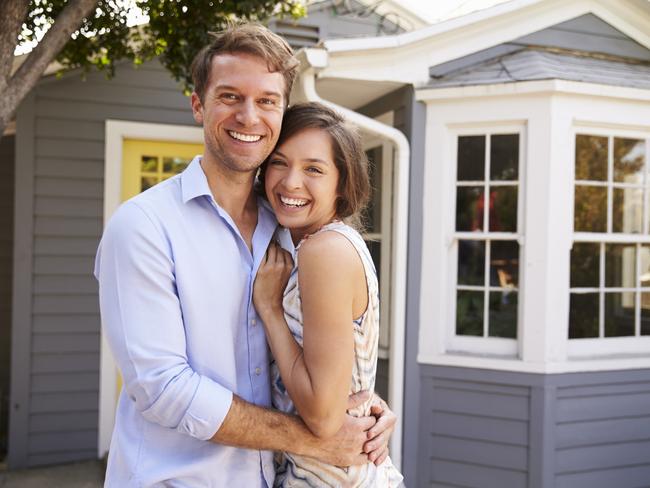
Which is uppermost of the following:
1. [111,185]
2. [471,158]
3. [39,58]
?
[39,58]

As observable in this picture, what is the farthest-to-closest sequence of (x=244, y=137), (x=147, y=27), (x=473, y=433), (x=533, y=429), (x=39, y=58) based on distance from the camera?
(x=147, y=27), (x=473, y=433), (x=533, y=429), (x=39, y=58), (x=244, y=137)

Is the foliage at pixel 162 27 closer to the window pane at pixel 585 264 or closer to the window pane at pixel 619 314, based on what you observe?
the window pane at pixel 585 264

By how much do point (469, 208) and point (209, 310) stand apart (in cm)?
294

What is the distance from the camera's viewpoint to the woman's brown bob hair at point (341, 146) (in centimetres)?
162

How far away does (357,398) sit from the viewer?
5.21 feet

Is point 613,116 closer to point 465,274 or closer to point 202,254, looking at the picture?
point 465,274

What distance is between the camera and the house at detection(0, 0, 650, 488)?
3836 millimetres

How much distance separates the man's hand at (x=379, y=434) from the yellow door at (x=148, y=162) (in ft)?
12.7

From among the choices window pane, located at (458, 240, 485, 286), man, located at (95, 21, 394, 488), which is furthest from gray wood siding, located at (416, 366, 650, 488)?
man, located at (95, 21, 394, 488)

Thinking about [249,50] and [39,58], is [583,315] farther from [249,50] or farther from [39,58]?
[39,58]

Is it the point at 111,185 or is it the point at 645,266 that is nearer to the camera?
the point at 645,266

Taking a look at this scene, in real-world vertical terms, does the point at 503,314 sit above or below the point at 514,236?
below

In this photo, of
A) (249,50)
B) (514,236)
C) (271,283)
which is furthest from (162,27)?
(271,283)

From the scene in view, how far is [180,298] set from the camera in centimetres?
140
